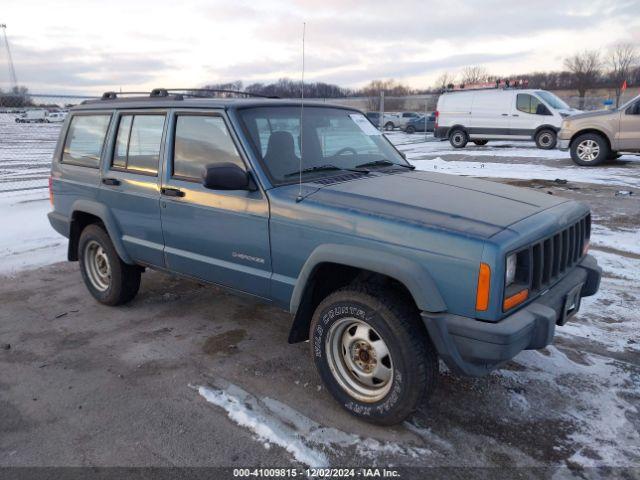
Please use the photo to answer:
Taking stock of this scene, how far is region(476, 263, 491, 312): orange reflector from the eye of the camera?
2.45 metres

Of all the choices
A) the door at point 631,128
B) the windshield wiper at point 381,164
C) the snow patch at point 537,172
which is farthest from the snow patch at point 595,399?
the door at point 631,128

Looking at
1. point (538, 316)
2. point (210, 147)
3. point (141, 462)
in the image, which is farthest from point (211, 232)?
point (538, 316)

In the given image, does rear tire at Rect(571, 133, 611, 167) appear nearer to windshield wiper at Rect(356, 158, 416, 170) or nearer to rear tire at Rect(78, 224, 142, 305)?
windshield wiper at Rect(356, 158, 416, 170)

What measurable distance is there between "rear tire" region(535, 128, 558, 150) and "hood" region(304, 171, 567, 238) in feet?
52.8

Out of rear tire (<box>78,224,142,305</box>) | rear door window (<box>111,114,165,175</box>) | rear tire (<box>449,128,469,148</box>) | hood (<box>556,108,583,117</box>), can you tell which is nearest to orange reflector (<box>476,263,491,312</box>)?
rear door window (<box>111,114,165,175</box>)

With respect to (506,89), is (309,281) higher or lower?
lower

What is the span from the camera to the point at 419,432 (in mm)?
2896

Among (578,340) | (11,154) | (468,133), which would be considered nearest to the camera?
(578,340)

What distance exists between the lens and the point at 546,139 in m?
18.0

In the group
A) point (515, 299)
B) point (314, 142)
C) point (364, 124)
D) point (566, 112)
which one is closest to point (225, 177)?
point (314, 142)

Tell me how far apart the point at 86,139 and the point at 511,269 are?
13.6ft

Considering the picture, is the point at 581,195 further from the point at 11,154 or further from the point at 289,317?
the point at 11,154

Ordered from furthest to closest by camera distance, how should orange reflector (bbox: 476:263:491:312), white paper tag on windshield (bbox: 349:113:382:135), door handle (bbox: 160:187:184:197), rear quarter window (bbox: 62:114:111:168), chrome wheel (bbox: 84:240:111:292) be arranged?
chrome wheel (bbox: 84:240:111:292) → rear quarter window (bbox: 62:114:111:168) → white paper tag on windshield (bbox: 349:113:382:135) → door handle (bbox: 160:187:184:197) → orange reflector (bbox: 476:263:491:312)

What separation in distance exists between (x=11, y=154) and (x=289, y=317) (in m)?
17.7
